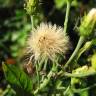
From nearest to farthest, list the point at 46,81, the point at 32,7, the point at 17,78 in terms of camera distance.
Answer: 1. the point at 17,78
2. the point at 46,81
3. the point at 32,7

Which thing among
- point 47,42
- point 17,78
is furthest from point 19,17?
point 17,78

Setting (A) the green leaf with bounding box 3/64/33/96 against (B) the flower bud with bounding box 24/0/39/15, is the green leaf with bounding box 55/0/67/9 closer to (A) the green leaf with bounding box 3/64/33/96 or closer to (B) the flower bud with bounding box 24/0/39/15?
(B) the flower bud with bounding box 24/0/39/15

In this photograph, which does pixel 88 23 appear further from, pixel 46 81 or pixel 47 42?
pixel 46 81

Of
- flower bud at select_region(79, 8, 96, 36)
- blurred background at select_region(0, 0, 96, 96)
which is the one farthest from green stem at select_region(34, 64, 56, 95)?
blurred background at select_region(0, 0, 96, 96)

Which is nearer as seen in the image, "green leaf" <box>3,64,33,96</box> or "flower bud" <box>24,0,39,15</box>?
"green leaf" <box>3,64,33,96</box>

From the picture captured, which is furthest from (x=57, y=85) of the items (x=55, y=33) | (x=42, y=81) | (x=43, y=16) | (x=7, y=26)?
(x=7, y=26)

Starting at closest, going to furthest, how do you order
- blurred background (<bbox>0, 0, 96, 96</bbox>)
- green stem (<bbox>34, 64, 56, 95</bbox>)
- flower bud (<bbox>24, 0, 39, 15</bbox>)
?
green stem (<bbox>34, 64, 56, 95</bbox>) → flower bud (<bbox>24, 0, 39, 15</bbox>) → blurred background (<bbox>0, 0, 96, 96</bbox>)

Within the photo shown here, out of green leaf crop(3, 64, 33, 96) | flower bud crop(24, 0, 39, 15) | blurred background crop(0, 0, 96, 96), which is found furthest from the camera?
blurred background crop(0, 0, 96, 96)
